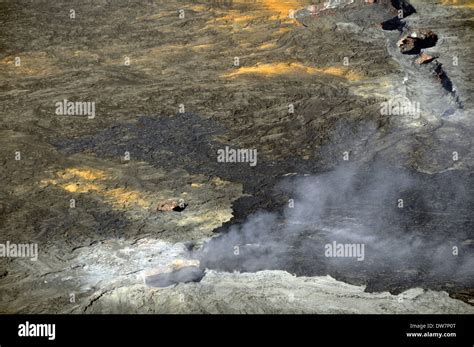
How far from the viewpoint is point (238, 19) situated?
17812 mm

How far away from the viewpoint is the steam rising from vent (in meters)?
7.73

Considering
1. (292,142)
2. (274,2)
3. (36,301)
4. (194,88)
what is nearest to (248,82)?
(194,88)

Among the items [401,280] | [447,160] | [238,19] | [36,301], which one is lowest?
[36,301]

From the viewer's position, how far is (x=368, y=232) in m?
8.57

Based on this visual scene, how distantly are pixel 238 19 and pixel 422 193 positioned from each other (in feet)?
33.3

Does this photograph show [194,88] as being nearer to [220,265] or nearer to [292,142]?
[292,142]

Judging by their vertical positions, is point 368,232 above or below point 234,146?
below

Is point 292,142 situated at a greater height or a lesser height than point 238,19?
lesser

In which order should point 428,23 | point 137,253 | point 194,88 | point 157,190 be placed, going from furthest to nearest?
point 428,23
point 194,88
point 157,190
point 137,253

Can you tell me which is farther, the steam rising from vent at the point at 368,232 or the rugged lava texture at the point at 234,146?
the steam rising from vent at the point at 368,232

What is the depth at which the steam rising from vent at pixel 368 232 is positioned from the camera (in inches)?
304

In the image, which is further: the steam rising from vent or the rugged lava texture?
the steam rising from vent

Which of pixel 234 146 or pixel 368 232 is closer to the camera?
pixel 368 232

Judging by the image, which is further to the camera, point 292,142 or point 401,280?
point 292,142
